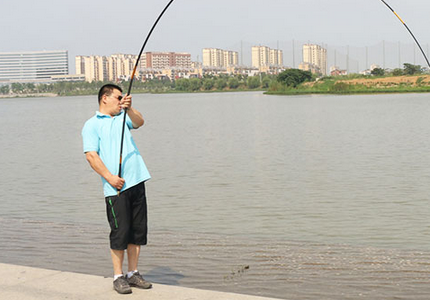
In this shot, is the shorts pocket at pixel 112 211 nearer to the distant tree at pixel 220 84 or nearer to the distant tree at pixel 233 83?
the distant tree at pixel 220 84

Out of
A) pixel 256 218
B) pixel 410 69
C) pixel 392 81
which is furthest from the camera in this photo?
pixel 410 69

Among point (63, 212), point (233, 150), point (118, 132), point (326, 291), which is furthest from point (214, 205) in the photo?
point (233, 150)

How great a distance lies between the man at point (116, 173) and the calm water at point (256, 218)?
152cm

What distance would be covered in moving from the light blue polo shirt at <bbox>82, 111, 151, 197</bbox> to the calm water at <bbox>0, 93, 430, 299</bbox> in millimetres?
1839

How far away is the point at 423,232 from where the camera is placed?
32.6 ft

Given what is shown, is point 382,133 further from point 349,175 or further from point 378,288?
point 378,288

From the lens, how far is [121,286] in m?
5.40

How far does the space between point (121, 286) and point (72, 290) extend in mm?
371

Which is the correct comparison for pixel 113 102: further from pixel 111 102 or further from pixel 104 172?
pixel 104 172

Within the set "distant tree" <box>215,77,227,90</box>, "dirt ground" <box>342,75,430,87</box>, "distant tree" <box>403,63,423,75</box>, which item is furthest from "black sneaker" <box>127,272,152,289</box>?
"distant tree" <box>215,77,227,90</box>

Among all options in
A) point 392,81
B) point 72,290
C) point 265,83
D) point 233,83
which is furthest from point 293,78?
point 72,290

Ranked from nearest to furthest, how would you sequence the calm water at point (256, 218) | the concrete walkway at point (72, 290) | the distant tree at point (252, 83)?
the concrete walkway at point (72, 290) < the calm water at point (256, 218) < the distant tree at point (252, 83)

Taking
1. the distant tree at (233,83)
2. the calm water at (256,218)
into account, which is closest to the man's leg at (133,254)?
the calm water at (256,218)

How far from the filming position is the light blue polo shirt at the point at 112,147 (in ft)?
18.4
